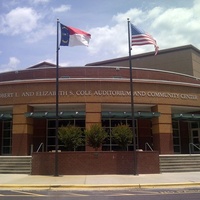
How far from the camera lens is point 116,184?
48.1ft

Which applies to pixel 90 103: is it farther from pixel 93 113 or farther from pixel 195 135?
pixel 195 135

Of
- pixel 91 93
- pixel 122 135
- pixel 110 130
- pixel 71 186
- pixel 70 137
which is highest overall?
pixel 91 93

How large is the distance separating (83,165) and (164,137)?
915 cm

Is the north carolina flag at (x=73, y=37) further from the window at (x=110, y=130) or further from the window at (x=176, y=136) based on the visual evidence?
the window at (x=176, y=136)

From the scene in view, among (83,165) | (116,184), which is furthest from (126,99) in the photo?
(116,184)

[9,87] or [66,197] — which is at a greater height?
[9,87]

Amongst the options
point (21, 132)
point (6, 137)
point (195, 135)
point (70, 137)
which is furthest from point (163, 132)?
point (6, 137)

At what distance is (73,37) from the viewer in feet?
60.6

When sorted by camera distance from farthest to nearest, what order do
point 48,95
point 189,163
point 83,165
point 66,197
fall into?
point 48,95 → point 189,163 → point 83,165 → point 66,197

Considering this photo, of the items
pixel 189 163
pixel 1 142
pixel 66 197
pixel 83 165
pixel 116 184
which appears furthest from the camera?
pixel 1 142

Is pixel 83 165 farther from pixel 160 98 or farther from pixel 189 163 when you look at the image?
pixel 160 98

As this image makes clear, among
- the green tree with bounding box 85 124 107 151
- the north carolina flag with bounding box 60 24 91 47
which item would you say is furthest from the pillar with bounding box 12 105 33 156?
the north carolina flag with bounding box 60 24 91 47

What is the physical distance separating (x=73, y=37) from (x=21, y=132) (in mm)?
10305

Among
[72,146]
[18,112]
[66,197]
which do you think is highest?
[18,112]
